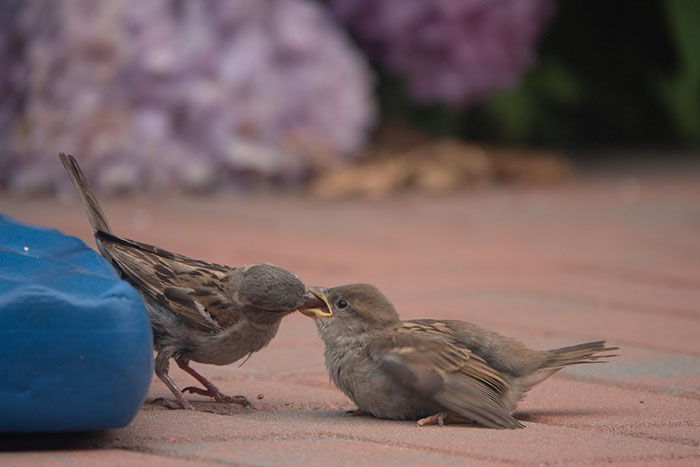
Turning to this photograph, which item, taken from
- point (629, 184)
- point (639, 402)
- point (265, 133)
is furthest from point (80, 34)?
point (639, 402)

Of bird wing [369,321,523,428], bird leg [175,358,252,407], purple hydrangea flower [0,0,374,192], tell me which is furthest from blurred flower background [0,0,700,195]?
bird wing [369,321,523,428]

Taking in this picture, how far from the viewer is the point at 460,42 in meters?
7.01

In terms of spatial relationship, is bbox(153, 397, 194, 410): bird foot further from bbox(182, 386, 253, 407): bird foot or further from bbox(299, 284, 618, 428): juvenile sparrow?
bbox(299, 284, 618, 428): juvenile sparrow

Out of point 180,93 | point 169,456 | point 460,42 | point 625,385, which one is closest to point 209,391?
point 169,456

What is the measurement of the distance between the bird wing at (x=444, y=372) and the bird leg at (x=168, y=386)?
50cm

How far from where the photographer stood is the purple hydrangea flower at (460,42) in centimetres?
695

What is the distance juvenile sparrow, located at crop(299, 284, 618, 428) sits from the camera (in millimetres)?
2756

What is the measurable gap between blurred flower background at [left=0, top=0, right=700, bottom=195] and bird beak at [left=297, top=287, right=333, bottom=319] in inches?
131

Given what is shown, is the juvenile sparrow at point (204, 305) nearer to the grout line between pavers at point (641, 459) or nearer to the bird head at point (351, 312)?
the bird head at point (351, 312)

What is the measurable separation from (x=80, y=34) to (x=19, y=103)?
57 cm

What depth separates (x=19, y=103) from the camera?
20.5 feet

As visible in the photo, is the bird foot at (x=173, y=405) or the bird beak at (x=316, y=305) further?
the bird beak at (x=316, y=305)

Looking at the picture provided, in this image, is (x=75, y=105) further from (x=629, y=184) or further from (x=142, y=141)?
(x=629, y=184)

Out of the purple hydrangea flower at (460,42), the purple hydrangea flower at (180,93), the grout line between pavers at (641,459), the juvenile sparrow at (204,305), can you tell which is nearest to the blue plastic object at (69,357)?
the juvenile sparrow at (204,305)
